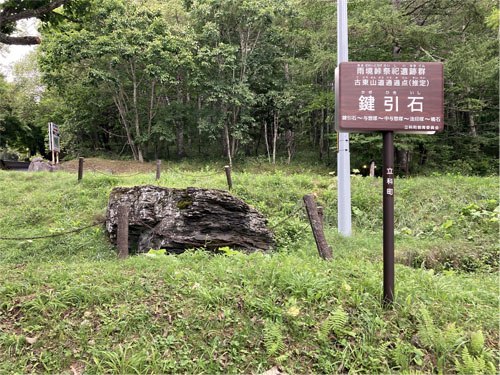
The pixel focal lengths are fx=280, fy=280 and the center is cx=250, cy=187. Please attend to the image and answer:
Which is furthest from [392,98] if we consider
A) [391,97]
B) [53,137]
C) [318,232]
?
[53,137]

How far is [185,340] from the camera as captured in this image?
2.83 meters

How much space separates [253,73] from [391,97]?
1972 cm

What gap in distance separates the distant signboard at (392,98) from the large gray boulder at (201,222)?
14.3 feet

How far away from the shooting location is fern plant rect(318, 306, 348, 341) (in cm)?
285

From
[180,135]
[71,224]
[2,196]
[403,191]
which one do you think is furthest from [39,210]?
[180,135]

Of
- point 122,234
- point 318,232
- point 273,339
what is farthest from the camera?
point 122,234

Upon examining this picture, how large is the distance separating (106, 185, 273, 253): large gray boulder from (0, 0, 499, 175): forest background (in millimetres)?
9843

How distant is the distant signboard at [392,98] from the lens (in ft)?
9.77

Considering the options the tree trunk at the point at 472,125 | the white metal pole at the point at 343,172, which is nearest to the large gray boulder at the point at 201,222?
the white metal pole at the point at 343,172

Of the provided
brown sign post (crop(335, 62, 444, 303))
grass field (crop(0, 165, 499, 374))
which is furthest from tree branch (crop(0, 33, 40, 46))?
brown sign post (crop(335, 62, 444, 303))

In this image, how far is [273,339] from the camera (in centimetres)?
279

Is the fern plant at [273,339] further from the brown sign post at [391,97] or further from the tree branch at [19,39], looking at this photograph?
the tree branch at [19,39]

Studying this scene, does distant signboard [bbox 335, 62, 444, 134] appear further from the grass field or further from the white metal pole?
the white metal pole

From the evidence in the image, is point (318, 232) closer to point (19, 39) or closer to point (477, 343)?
point (477, 343)
